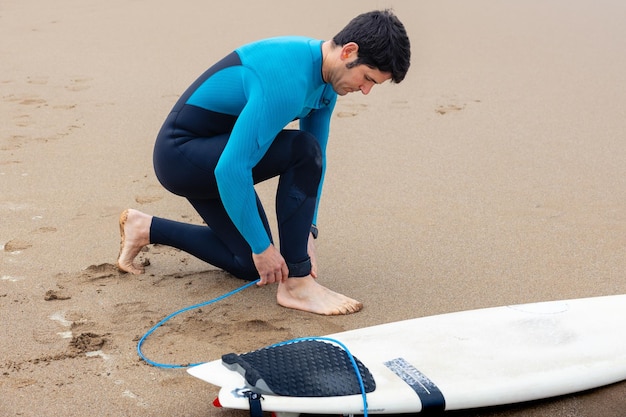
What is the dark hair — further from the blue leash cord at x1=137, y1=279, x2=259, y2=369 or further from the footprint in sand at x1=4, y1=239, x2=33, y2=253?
the footprint in sand at x1=4, y1=239, x2=33, y2=253

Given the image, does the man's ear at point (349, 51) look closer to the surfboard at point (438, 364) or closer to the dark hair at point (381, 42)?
the dark hair at point (381, 42)

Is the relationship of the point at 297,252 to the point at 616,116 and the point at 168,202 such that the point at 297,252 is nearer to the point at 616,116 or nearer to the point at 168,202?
the point at 168,202

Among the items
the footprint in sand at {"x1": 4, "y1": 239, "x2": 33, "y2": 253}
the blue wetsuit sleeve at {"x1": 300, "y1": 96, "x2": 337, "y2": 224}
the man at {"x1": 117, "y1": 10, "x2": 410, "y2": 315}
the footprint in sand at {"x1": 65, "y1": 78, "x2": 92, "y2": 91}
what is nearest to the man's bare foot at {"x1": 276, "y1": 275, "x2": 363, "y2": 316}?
the man at {"x1": 117, "y1": 10, "x2": 410, "y2": 315}

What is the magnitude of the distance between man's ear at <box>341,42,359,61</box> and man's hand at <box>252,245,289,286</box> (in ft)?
2.11

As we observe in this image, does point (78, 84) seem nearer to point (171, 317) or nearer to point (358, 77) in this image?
point (171, 317)

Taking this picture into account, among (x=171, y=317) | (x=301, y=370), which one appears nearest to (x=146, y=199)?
(x=171, y=317)

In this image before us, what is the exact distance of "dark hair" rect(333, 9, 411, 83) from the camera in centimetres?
256

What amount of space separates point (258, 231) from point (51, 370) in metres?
0.75

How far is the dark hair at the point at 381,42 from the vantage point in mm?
2557

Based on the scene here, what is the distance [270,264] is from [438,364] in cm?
63

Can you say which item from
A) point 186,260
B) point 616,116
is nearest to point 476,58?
point 616,116

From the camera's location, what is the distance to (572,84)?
222 inches

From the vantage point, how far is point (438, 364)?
240 cm

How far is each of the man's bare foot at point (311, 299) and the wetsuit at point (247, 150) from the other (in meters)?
0.05
